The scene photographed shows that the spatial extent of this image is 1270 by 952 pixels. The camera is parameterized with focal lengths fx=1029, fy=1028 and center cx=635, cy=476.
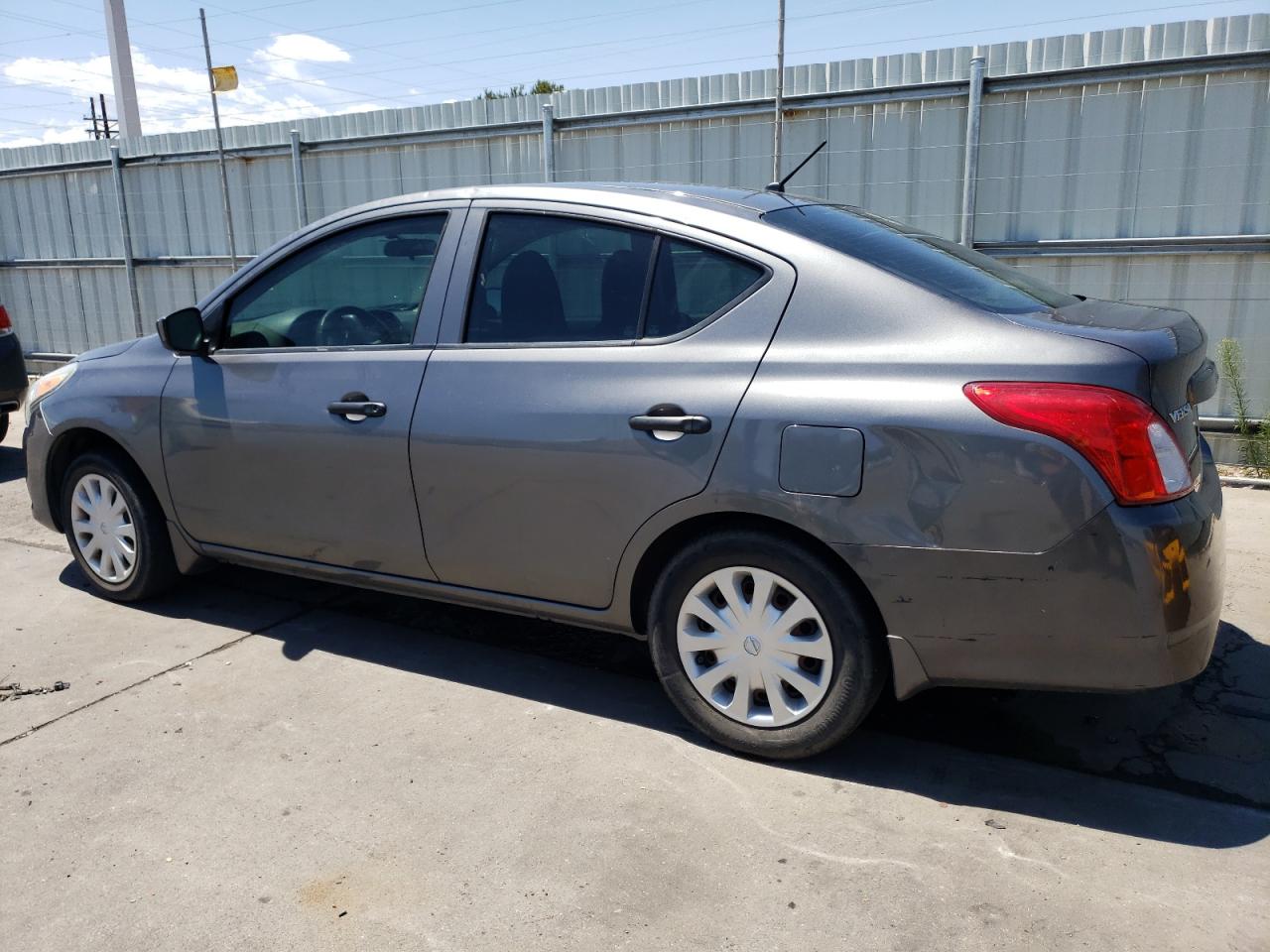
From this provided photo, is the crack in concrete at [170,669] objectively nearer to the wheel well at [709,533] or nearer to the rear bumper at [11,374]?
the wheel well at [709,533]

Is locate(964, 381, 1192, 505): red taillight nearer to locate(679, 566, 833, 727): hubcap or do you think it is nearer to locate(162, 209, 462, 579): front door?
locate(679, 566, 833, 727): hubcap

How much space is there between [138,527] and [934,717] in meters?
3.33

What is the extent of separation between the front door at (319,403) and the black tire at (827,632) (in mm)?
984

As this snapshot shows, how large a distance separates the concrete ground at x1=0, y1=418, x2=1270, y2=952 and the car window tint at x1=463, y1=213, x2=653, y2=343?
4.31 feet

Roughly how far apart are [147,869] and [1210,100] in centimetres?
734

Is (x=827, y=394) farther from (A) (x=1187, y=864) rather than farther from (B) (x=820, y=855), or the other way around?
(A) (x=1187, y=864)

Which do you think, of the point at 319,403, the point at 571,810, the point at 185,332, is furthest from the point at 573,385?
the point at 185,332

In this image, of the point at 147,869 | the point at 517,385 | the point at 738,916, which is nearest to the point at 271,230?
the point at 517,385

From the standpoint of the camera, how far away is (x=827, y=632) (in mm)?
2949

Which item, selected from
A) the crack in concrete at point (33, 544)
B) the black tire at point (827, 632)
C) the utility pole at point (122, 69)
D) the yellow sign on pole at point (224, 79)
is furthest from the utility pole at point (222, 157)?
the utility pole at point (122, 69)

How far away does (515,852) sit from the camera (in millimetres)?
2727

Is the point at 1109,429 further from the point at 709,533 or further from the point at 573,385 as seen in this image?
the point at 573,385

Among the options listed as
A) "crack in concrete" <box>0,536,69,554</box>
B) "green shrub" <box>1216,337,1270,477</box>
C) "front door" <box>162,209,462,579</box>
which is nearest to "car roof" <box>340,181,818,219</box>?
"front door" <box>162,209,462,579</box>

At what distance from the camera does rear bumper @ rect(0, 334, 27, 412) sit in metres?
7.40
